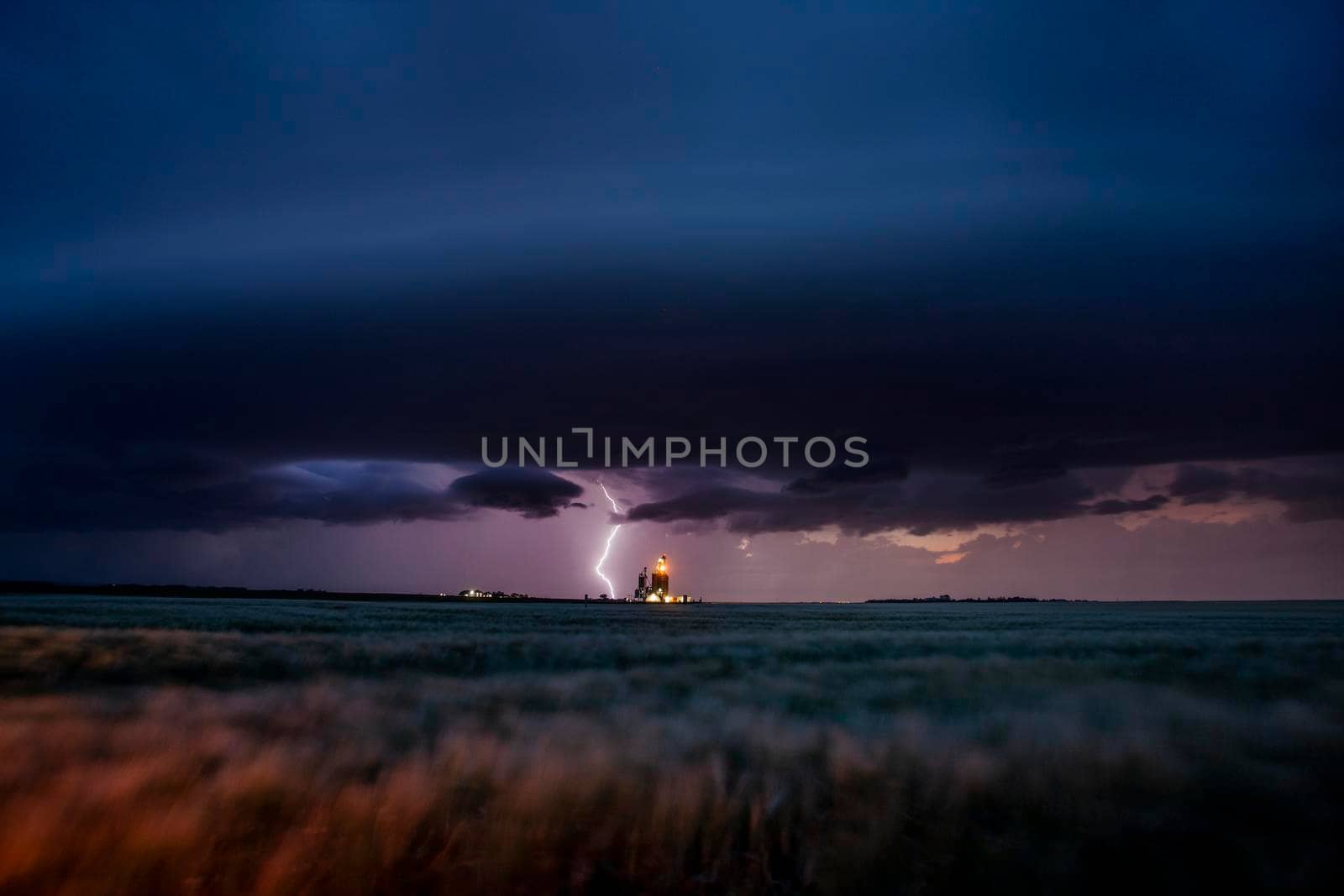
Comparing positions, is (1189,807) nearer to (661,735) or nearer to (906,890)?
(906,890)

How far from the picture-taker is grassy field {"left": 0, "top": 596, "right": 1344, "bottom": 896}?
6.91 meters

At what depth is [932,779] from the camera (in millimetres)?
10320

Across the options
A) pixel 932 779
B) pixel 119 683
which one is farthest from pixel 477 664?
pixel 932 779

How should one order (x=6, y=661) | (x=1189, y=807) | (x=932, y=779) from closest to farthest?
(x=1189, y=807) < (x=932, y=779) < (x=6, y=661)

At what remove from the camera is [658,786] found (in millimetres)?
9859

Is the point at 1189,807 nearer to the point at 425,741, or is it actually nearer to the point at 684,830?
the point at 684,830

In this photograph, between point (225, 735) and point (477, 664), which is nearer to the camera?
point (225, 735)

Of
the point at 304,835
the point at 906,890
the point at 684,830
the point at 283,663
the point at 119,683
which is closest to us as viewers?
the point at 906,890

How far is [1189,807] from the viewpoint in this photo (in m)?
9.18

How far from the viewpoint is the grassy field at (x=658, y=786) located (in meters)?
6.91

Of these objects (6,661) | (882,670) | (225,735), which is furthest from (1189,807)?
(6,661)

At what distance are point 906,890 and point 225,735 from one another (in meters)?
10.2

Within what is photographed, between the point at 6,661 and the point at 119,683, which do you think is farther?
the point at 6,661

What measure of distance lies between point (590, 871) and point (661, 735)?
6571 mm
